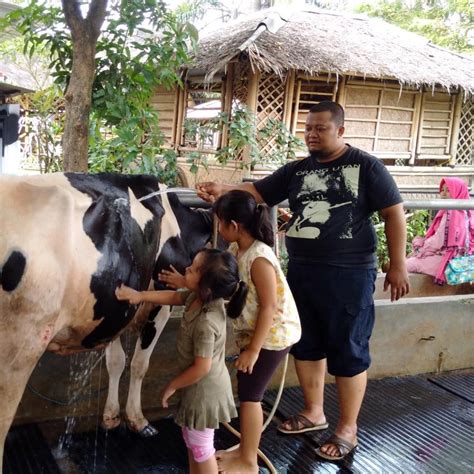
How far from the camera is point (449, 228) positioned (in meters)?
5.63

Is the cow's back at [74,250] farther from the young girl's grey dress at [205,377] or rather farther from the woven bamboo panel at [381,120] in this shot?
the woven bamboo panel at [381,120]

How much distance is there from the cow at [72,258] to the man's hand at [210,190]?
20 centimetres

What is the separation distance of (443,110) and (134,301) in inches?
557

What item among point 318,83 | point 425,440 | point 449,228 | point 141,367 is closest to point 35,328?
point 141,367

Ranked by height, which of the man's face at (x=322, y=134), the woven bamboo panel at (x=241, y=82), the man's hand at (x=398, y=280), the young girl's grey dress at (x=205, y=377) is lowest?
the young girl's grey dress at (x=205, y=377)

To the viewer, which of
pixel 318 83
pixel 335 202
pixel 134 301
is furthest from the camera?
pixel 318 83

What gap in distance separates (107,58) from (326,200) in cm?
191

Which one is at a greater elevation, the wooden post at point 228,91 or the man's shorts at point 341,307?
the wooden post at point 228,91

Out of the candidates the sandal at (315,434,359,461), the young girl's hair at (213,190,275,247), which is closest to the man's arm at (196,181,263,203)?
the young girl's hair at (213,190,275,247)

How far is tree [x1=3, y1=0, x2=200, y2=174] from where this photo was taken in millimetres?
3613

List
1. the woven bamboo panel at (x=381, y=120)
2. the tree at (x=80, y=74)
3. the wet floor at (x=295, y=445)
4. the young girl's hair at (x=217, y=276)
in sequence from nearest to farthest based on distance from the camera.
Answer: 1. the young girl's hair at (x=217, y=276)
2. the wet floor at (x=295, y=445)
3. the tree at (x=80, y=74)
4. the woven bamboo panel at (x=381, y=120)

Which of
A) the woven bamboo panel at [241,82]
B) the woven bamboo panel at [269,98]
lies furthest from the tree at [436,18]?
the woven bamboo panel at [241,82]

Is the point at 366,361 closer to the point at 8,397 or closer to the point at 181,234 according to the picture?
the point at 181,234

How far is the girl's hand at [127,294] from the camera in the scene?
2737mm
